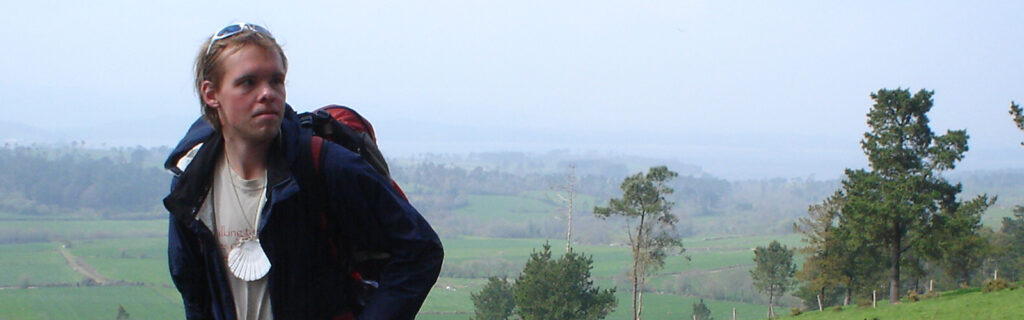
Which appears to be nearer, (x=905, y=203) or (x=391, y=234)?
(x=391, y=234)

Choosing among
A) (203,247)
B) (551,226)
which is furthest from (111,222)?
(203,247)

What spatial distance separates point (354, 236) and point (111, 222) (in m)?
107

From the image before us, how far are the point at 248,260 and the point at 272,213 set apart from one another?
0.52ft

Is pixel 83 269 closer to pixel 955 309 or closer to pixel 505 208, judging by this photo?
pixel 505 208

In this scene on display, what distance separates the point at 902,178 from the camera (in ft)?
96.5

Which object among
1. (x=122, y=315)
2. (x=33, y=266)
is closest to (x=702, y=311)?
(x=122, y=315)

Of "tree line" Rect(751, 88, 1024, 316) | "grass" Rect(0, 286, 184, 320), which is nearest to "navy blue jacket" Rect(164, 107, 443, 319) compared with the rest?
"tree line" Rect(751, 88, 1024, 316)

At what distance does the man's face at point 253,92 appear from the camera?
2107mm

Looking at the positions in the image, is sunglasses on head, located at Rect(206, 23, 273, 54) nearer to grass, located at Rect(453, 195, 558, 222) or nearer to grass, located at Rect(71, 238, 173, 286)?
grass, located at Rect(71, 238, 173, 286)

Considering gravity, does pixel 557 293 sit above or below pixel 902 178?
below

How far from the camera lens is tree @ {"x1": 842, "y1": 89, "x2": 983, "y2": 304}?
94.5 ft

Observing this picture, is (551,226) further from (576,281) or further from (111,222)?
(576,281)

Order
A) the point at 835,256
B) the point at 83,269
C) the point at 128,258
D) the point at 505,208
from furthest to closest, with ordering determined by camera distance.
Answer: the point at 505,208 → the point at 128,258 → the point at 83,269 → the point at 835,256

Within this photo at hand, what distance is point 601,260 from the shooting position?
3442 inches
